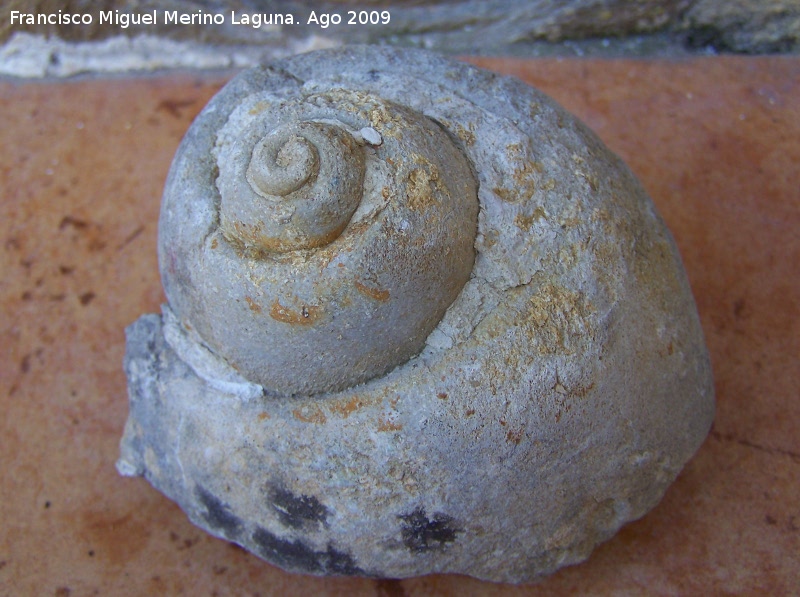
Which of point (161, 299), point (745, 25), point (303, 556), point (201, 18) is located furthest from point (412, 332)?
point (745, 25)

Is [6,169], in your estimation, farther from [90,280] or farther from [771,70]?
[771,70]

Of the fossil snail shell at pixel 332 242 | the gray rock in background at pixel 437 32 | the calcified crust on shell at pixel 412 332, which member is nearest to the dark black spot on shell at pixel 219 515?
the calcified crust on shell at pixel 412 332

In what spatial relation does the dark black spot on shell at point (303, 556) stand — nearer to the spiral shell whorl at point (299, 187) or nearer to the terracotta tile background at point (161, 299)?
the terracotta tile background at point (161, 299)

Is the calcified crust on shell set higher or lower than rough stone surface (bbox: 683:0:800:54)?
lower

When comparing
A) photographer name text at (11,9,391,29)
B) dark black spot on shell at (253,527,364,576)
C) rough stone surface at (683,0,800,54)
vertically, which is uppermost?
rough stone surface at (683,0,800,54)

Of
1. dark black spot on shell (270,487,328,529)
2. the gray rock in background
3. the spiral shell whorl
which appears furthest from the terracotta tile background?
the spiral shell whorl

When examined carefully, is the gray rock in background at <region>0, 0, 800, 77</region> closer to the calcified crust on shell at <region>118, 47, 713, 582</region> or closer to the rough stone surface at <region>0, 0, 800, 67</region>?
the rough stone surface at <region>0, 0, 800, 67</region>

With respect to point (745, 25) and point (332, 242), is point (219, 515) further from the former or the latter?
point (745, 25)
